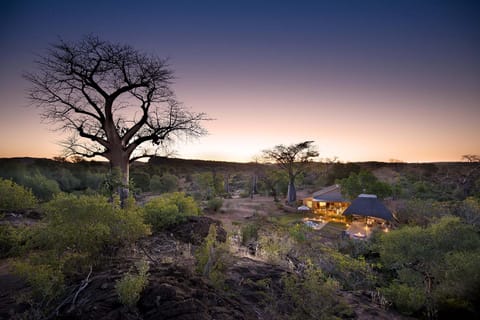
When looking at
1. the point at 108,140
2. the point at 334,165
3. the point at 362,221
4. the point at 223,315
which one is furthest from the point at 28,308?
the point at 334,165

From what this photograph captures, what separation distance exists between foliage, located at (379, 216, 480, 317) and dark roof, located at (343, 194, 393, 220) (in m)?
9.42

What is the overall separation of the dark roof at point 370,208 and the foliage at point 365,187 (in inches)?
129

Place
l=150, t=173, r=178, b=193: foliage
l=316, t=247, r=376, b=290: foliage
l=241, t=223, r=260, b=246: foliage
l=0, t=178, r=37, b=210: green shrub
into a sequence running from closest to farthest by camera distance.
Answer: l=316, t=247, r=376, b=290: foliage
l=0, t=178, r=37, b=210: green shrub
l=241, t=223, r=260, b=246: foliage
l=150, t=173, r=178, b=193: foliage

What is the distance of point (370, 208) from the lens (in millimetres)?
16781

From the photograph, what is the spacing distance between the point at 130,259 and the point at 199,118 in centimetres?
598

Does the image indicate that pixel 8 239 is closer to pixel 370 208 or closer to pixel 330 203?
pixel 370 208

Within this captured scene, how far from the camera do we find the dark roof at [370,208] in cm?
1630

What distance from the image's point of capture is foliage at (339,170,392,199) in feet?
68.5

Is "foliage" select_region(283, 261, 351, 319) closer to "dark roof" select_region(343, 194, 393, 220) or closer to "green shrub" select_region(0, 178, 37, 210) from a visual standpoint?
"green shrub" select_region(0, 178, 37, 210)

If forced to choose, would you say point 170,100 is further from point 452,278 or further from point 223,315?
point 452,278

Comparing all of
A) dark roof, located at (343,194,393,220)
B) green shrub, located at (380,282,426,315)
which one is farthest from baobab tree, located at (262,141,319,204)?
green shrub, located at (380,282,426,315)

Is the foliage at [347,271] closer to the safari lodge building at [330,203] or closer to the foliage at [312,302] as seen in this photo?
the foliage at [312,302]

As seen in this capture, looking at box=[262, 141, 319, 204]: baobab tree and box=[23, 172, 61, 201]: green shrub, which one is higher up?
box=[262, 141, 319, 204]: baobab tree

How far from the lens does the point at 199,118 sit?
30.5 ft
